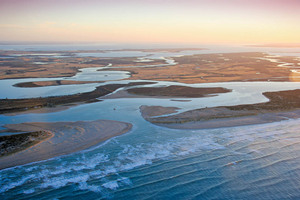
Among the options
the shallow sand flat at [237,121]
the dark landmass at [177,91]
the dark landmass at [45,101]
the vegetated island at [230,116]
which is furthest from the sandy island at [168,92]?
the shallow sand flat at [237,121]

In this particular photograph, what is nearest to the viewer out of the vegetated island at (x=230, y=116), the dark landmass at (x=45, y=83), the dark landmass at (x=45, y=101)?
the vegetated island at (x=230, y=116)

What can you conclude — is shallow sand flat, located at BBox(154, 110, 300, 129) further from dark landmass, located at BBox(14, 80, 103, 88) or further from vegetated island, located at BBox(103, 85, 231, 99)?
dark landmass, located at BBox(14, 80, 103, 88)

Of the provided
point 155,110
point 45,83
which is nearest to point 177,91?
point 155,110

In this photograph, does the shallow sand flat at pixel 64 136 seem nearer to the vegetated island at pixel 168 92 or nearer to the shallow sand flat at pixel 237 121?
the shallow sand flat at pixel 237 121

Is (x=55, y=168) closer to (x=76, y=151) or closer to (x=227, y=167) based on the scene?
→ (x=76, y=151)

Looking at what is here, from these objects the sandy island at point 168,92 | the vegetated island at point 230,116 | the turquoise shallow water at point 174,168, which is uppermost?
the sandy island at point 168,92

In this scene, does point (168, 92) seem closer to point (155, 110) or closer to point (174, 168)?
point (155, 110)
